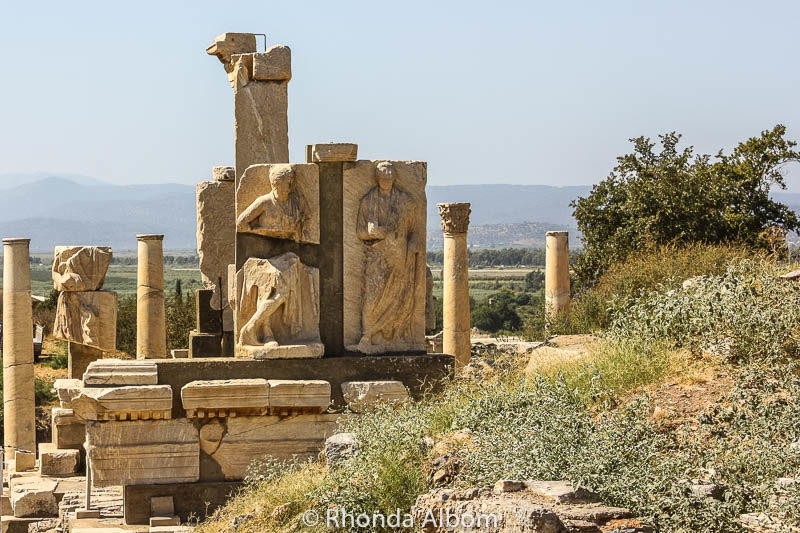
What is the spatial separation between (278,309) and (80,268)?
751cm

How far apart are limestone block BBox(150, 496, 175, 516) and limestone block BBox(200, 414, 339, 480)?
0.52 meters

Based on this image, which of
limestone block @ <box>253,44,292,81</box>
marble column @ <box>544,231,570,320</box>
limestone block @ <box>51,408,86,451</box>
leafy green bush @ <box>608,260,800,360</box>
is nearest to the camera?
leafy green bush @ <box>608,260,800,360</box>

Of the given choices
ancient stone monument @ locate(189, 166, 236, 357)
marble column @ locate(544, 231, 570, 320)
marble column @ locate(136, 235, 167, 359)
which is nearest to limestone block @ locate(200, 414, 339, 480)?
ancient stone monument @ locate(189, 166, 236, 357)

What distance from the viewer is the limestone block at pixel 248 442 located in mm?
11594

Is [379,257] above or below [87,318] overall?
above

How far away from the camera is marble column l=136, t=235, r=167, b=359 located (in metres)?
17.6

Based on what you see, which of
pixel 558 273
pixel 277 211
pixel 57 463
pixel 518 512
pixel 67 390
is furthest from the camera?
pixel 558 273

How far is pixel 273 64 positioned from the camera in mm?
13672

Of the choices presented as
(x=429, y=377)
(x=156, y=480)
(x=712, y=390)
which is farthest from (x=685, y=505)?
(x=156, y=480)

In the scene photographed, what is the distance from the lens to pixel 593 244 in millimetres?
25188

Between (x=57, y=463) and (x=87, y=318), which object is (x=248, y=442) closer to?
(x=57, y=463)

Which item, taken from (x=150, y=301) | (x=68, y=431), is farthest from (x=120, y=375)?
(x=150, y=301)

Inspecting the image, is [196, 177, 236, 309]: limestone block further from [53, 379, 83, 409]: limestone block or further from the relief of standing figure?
the relief of standing figure

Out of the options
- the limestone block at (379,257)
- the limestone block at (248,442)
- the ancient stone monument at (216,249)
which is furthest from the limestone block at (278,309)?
the ancient stone monument at (216,249)
